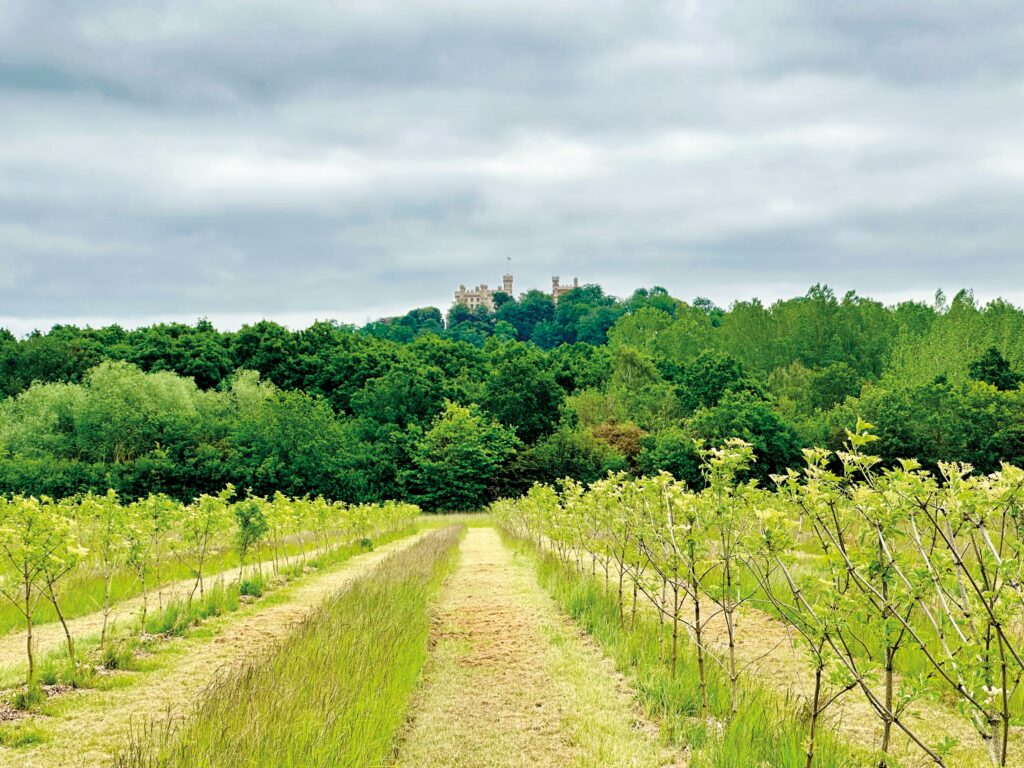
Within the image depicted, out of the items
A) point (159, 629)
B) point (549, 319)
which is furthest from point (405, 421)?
point (549, 319)

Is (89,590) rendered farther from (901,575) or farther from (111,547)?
(901,575)

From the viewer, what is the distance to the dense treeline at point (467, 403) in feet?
157

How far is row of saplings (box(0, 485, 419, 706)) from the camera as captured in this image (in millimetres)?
8484

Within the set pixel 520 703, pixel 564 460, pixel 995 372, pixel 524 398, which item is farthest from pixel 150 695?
pixel 995 372

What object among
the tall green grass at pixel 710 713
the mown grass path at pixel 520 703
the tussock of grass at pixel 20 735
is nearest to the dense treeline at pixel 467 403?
the mown grass path at pixel 520 703

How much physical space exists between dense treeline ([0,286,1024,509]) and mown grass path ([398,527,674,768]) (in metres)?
33.8

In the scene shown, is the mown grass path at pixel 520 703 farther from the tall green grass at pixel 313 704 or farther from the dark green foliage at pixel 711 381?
the dark green foliage at pixel 711 381

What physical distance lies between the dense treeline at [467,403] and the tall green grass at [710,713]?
1351 inches

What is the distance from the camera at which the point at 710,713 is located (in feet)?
24.1

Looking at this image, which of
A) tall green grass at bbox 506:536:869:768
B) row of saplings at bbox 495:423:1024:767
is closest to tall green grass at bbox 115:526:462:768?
tall green grass at bbox 506:536:869:768

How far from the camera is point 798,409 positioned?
60.5 m

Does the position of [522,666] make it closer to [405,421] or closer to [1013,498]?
[1013,498]

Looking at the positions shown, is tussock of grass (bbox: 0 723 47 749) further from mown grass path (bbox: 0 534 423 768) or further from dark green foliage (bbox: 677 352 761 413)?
dark green foliage (bbox: 677 352 761 413)

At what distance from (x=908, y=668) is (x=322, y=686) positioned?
20.8 ft
